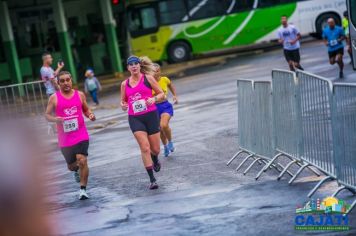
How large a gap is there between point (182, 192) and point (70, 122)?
175 cm

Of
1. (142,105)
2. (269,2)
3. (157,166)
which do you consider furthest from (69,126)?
(269,2)

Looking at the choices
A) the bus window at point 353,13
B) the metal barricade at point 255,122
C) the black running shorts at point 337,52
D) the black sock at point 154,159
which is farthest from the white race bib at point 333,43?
the black sock at point 154,159

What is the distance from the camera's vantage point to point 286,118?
10.1 meters

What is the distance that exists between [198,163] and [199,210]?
11.3ft

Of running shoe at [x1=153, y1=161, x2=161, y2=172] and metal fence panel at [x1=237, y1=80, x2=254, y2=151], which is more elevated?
metal fence panel at [x1=237, y1=80, x2=254, y2=151]

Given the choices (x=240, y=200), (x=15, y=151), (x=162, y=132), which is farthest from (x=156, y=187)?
(x=15, y=151)

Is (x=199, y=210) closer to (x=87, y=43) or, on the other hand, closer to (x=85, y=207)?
(x=85, y=207)

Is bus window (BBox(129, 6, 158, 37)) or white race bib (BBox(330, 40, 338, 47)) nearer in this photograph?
white race bib (BBox(330, 40, 338, 47))

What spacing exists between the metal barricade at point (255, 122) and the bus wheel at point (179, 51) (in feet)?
82.0

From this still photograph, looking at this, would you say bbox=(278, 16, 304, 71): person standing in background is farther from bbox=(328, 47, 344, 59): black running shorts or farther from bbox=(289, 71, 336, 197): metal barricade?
bbox=(289, 71, 336, 197): metal barricade

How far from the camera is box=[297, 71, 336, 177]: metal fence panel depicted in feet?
28.7

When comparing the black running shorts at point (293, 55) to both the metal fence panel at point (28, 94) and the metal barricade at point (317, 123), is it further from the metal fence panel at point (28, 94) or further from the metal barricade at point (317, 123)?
the metal barricade at point (317, 123)

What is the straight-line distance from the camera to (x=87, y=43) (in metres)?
39.2

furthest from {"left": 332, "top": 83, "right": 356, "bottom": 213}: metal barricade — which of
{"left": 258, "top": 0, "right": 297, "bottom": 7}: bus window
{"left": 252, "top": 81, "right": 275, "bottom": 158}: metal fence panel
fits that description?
{"left": 258, "top": 0, "right": 297, "bottom": 7}: bus window
